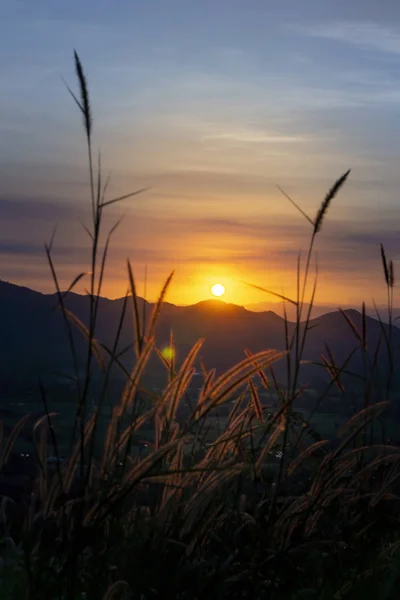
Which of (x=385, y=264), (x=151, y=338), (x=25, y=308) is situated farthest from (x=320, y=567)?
(x=25, y=308)

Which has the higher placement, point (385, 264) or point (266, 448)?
point (385, 264)

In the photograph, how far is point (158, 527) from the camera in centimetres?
269

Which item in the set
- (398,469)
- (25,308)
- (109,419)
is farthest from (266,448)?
(25,308)

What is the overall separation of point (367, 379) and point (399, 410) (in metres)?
0.53

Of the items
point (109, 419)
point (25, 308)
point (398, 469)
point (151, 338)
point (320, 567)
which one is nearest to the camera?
point (151, 338)

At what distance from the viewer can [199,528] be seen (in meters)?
2.79

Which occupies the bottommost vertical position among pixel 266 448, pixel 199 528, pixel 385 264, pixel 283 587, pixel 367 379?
pixel 283 587

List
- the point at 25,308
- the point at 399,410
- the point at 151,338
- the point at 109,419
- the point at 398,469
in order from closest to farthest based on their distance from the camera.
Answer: the point at 151,338, the point at 109,419, the point at 398,469, the point at 399,410, the point at 25,308

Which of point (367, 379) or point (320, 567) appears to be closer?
point (320, 567)

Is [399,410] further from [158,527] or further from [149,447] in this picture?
[158,527]

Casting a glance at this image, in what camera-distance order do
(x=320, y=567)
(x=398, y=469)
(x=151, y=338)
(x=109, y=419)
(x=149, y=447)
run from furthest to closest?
1. (x=398, y=469)
2. (x=149, y=447)
3. (x=320, y=567)
4. (x=109, y=419)
5. (x=151, y=338)

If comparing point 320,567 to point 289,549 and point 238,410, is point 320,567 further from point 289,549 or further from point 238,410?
point 238,410

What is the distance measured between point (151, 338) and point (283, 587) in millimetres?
996

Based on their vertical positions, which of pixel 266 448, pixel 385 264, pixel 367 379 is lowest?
pixel 266 448
